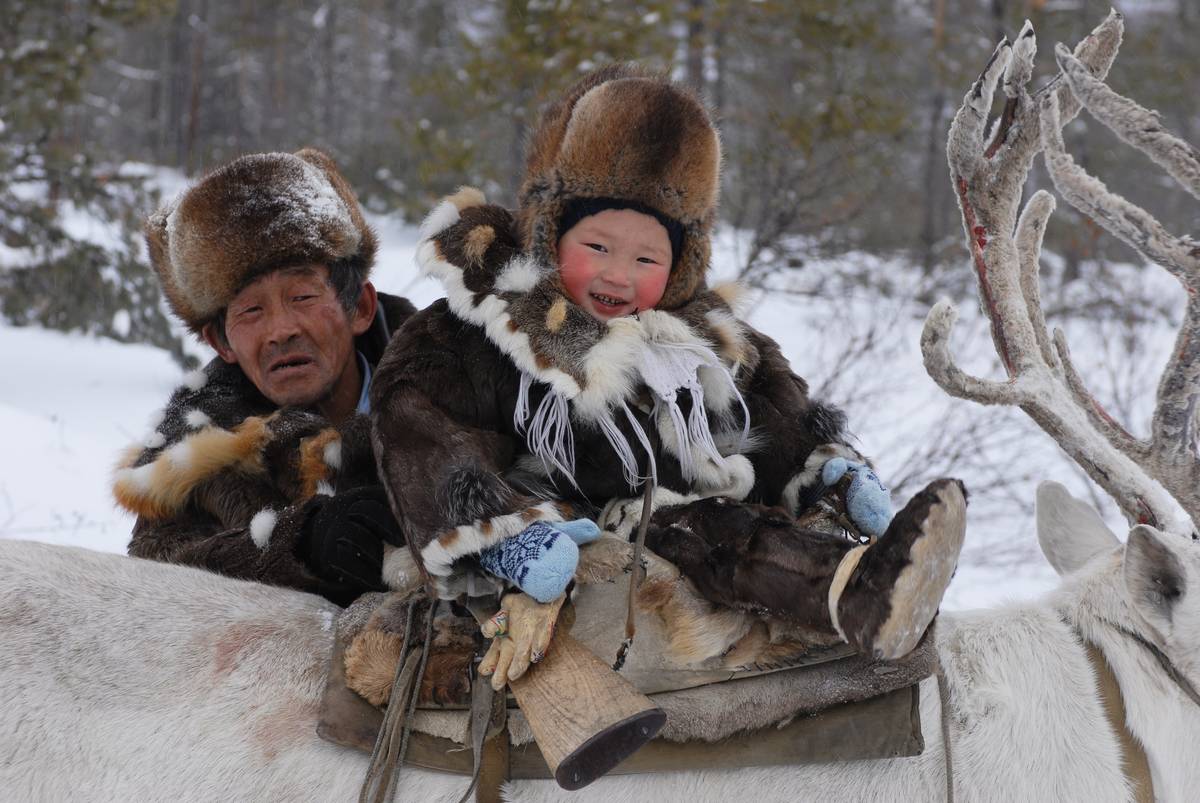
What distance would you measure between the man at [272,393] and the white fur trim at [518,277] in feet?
1.78

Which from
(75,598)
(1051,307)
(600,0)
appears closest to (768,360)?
(75,598)

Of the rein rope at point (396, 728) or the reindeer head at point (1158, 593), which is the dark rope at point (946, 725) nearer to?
the reindeer head at point (1158, 593)

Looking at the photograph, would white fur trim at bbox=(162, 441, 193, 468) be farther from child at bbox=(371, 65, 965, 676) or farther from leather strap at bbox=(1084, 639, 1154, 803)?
leather strap at bbox=(1084, 639, 1154, 803)

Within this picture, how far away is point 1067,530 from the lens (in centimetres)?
246

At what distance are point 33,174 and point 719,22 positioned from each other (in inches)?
278

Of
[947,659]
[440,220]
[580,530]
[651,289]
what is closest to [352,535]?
[580,530]

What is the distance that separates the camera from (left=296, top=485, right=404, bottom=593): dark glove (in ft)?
7.65

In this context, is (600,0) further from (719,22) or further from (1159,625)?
(1159,625)

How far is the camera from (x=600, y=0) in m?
10.4

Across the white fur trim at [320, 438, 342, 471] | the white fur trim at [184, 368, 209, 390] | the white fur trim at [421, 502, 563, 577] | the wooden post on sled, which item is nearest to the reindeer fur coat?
the white fur trim at [421, 502, 563, 577]

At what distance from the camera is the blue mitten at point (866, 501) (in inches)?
91.4

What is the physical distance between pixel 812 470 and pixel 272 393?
1476mm

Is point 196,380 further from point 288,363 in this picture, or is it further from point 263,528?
point 263,528

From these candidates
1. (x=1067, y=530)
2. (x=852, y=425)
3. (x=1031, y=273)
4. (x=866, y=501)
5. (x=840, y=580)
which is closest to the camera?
(x=840, y=580)
